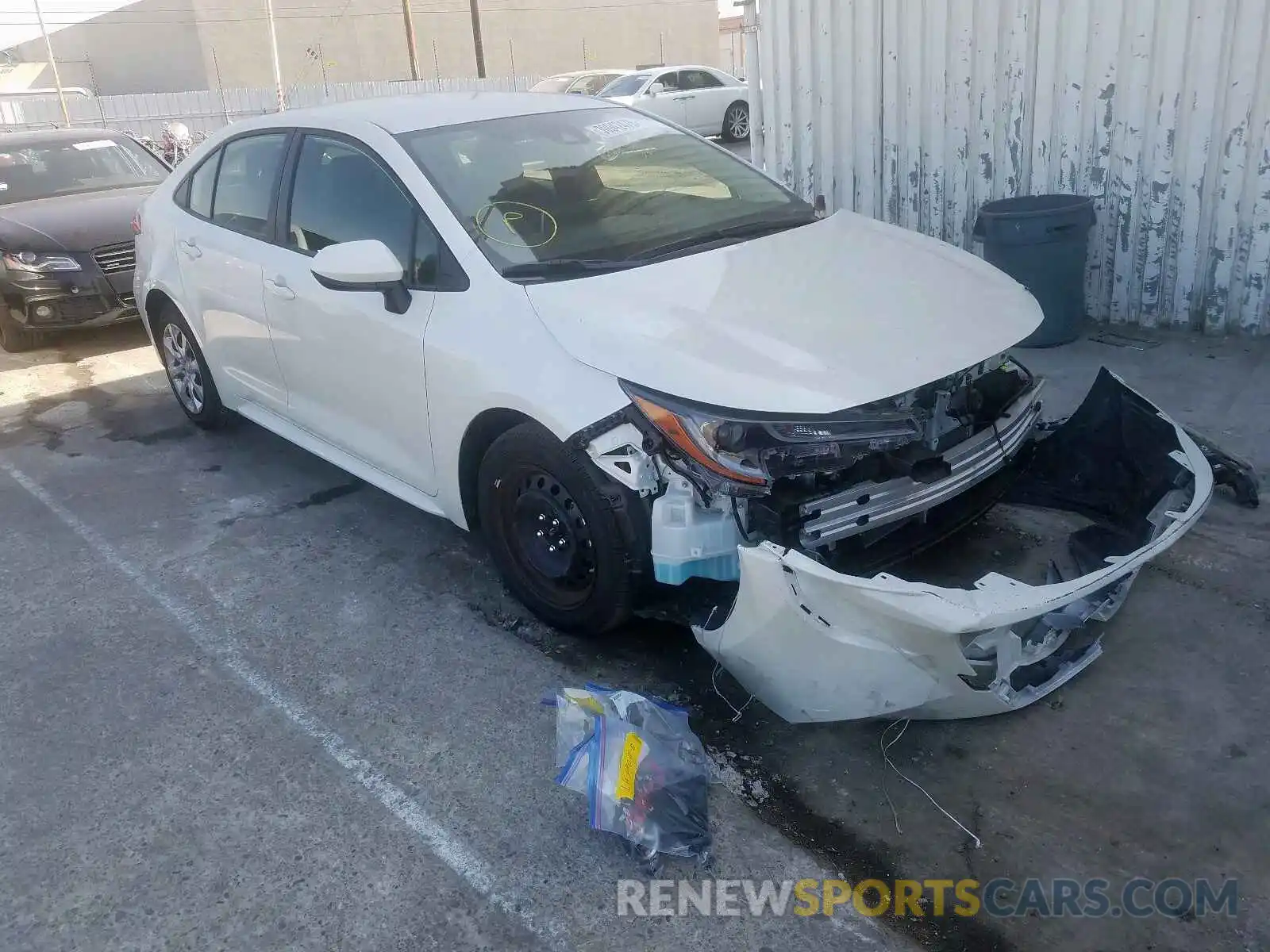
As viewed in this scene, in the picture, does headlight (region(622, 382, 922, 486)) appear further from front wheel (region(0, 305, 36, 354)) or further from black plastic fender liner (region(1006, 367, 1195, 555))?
front wheel (region(0, 305, 36, 354))

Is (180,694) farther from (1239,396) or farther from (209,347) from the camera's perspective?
(1239,396)

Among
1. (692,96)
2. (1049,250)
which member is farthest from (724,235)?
(692,96)

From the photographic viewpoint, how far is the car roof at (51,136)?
9.14 meters

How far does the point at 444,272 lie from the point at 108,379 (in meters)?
4.83

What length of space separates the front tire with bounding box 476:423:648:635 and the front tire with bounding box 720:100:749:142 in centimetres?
1803

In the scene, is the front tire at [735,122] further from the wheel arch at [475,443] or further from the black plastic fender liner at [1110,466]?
the wheel arch at [475,443]

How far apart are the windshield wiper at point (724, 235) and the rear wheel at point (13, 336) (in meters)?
6.17

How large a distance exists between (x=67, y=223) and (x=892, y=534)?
7.20m

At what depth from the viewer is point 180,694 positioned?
12.1 ft

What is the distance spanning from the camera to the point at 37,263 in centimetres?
785

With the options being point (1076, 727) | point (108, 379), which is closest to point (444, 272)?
point (1076, 727)

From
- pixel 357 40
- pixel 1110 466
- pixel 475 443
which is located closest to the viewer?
pixel 475 443

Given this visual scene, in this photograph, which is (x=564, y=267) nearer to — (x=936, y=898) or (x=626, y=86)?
(x=936, y=898)

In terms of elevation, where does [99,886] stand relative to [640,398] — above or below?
below
